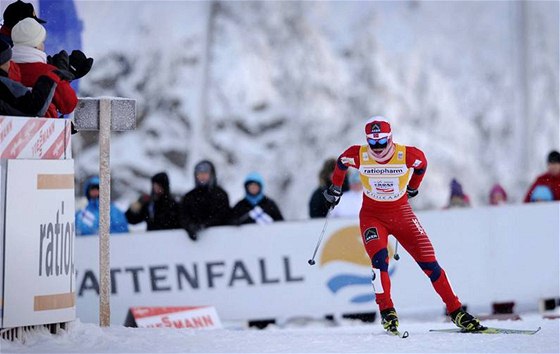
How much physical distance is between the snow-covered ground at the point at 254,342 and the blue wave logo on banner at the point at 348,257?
3.31 metres

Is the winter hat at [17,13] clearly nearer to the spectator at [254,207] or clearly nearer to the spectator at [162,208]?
the spectator at [162,208]

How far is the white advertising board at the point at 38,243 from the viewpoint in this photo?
25.1ft

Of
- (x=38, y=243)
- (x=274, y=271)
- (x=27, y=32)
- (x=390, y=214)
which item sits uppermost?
(x=27, y=32)

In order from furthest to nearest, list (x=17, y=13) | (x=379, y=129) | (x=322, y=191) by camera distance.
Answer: (x=322, y=191) → (x=379, y=129) → (x=17, y=13)

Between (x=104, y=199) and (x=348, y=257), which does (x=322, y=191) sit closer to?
(x=348, y=257)

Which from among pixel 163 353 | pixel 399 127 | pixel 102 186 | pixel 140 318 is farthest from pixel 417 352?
pixel 399 127

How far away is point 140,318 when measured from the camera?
37.3 feet

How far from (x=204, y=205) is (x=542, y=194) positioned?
12.3 ft

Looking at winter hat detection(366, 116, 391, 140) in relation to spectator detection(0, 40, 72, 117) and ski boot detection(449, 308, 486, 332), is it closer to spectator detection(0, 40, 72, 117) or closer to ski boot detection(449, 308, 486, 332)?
ski boot detection(449, 308, 486, 332)

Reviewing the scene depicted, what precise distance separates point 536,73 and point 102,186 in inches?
977

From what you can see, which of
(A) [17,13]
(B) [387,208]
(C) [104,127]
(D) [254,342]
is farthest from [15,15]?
(B) [387,208]

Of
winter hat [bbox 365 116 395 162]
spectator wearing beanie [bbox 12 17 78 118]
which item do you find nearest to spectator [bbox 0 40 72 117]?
spectator wearing beanie [bbox 12 17 78 118]

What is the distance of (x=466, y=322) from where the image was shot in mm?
9062

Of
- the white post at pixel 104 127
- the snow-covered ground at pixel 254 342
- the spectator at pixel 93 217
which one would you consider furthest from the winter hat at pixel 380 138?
the spectator at pixel 93 217
